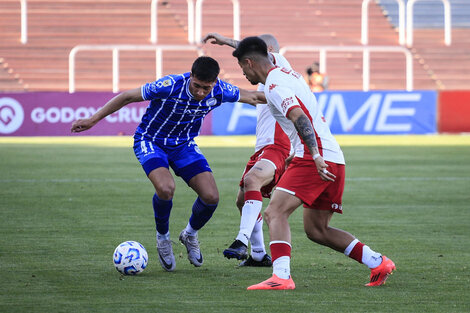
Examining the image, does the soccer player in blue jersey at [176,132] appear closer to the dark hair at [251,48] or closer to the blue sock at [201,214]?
the blue sock at [201,214]

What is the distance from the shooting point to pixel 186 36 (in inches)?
1362

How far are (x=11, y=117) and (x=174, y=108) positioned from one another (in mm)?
19278

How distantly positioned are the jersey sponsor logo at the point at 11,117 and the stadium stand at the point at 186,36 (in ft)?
19.5

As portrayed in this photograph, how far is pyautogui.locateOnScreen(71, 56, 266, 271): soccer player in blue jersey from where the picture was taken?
7.66 meters

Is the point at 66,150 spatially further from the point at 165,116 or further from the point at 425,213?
the point at 165,116

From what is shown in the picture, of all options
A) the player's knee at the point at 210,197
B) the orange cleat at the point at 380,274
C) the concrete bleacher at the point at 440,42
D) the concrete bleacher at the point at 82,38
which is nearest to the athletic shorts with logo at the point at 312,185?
the orange cleat at the point at 380,274

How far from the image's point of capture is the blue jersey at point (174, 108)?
7.76 m

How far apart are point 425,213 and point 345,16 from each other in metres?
26.8

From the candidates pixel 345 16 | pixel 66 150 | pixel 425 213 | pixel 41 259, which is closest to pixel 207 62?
pixel 41 259

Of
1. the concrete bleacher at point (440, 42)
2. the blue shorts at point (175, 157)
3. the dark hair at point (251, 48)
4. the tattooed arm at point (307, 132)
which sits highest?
the dark hair at point (251, 48)

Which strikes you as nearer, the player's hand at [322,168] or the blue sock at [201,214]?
the player's hand at [322,168]

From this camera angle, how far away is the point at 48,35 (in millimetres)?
34250

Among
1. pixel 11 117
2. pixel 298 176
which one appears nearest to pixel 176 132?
pixel 298 176

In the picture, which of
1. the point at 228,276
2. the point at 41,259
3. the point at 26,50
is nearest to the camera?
the point at 228,276
